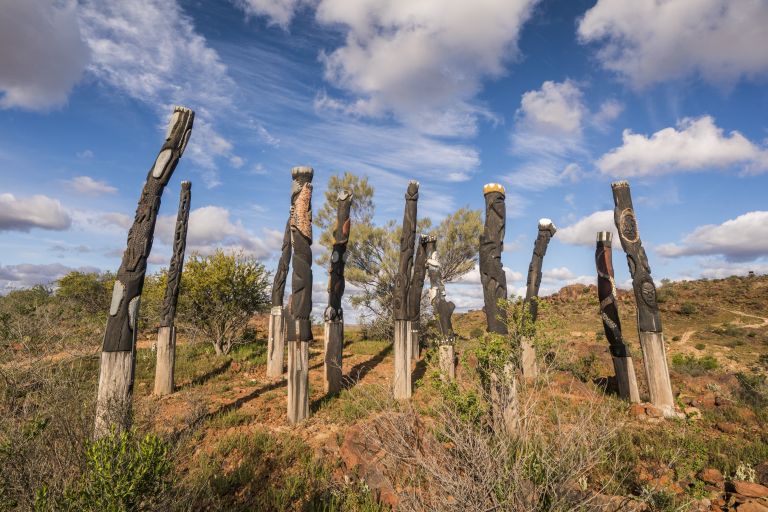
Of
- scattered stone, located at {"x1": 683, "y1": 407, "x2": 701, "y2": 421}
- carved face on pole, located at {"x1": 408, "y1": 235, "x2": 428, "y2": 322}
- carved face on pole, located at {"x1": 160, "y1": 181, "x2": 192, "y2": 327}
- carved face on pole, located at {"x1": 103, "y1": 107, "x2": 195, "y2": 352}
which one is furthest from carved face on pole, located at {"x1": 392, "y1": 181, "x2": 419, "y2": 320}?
carved face on pole, located at {"x1": 160, "y1": 181, "x2": 192, "y2": 327}

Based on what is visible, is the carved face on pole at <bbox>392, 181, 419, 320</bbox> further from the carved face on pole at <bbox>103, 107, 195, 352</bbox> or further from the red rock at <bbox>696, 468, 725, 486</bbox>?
the red rock at <bbox>696, 468, 725, 486</bbox>

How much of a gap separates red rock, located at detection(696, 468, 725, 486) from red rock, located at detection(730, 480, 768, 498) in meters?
0.38

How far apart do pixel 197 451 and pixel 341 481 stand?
2.51 meters

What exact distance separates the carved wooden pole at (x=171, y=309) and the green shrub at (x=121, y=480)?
248 inches

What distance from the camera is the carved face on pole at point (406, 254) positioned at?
896cm

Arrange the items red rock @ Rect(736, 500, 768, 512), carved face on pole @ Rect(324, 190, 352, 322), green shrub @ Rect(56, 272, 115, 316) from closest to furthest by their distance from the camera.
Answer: red rock @ Rect(736, 500, 768, 512)
carved face on pole @ Rect(324, 190, 352, 322)
green shrub @ Rect(56, 272, 115, 316)

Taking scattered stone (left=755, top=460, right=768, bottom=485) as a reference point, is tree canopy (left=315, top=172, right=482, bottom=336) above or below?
above

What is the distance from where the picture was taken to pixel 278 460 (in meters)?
5.57

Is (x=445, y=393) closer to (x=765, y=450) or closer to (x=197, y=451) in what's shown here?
(x=197, y=451)

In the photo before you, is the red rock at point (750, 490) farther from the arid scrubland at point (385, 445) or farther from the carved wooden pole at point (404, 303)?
the carved wooden pole at point (404, 303)

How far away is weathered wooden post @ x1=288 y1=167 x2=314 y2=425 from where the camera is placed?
718cm

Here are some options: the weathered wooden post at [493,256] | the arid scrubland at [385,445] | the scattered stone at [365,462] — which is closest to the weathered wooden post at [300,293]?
the arid scrubland at [385,445]

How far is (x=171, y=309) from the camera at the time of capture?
31.1 feet

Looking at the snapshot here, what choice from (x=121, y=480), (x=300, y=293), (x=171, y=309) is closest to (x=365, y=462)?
(x=121, y=480)
